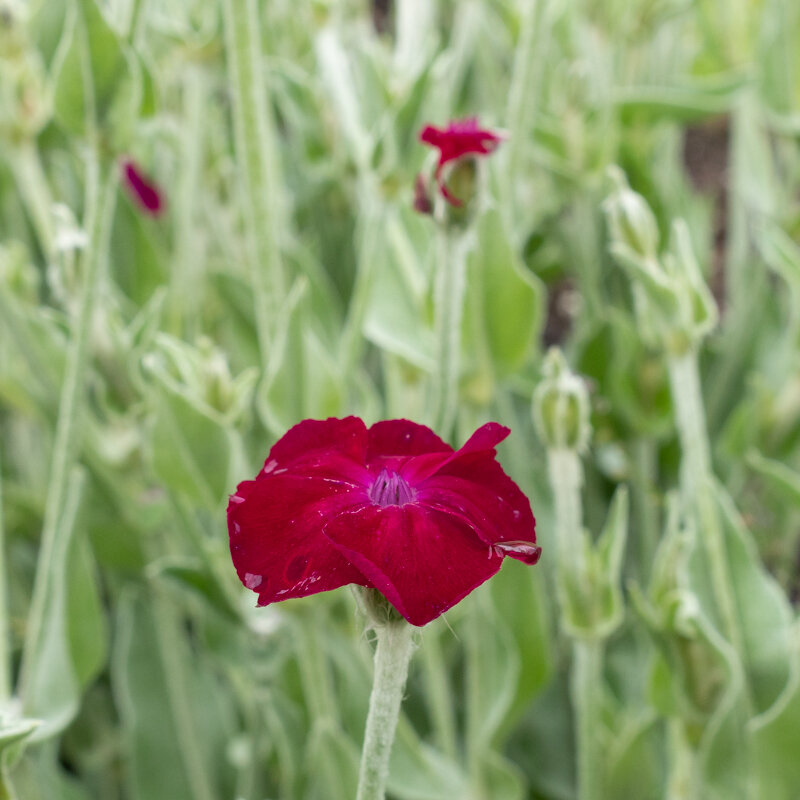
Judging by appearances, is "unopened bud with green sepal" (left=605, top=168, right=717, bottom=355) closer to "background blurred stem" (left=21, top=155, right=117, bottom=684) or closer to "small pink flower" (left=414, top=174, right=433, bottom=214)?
"small pink flower" (left=414, top=174, right=433, bottom=214)

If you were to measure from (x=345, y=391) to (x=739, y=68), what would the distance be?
1.79ft

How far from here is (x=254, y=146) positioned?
482 mm

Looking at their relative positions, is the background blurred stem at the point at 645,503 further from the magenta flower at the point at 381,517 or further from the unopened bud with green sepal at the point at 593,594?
the magenta flower at the point at 381,517

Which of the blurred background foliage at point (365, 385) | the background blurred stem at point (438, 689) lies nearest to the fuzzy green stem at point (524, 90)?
the blurred background foliage at point (365, 385)

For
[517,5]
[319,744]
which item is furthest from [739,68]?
[319,744]

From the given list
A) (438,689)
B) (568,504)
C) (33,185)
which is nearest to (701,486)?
(568,504)

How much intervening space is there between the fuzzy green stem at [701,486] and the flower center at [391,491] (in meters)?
0.24

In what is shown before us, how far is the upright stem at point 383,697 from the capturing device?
0.89 feet

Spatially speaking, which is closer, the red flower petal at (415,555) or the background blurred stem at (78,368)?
the red flower petal at (415,555)

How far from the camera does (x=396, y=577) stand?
0.81 ft

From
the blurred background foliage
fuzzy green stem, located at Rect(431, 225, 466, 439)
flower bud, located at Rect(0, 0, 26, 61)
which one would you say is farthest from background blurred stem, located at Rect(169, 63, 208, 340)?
fuzzy green stem, located at Rect(431, 225, 466, 439)

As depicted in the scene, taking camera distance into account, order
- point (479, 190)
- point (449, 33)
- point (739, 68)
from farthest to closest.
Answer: point (449, 33) < point (739, 68) < point (479, 190)

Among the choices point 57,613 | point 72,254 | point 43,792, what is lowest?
point 43,792

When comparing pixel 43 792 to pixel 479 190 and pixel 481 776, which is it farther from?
pixel 479 190
